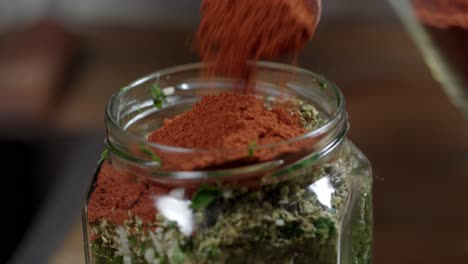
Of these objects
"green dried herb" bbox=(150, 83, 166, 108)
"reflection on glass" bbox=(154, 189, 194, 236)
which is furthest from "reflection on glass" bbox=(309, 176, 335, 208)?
"green dried herb" bbox=(150, 83, 166, 108)

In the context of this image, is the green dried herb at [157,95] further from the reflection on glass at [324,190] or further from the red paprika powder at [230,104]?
the reflection on glass at [324,190]

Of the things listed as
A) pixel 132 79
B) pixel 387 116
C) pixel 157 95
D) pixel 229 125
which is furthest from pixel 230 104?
pixel 132 79

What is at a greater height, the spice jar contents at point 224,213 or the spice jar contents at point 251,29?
the spice jar contents at point 251,29

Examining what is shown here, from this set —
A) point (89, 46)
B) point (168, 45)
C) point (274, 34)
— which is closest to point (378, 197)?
point (274, 34)

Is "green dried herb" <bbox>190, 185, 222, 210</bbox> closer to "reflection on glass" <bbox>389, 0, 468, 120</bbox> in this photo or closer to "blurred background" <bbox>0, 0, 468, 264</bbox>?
"reflection on glass" <bbox>389, 0, 468, 120</bbox>

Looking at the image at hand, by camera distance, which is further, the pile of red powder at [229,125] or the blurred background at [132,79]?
the blurred background at [132,79]

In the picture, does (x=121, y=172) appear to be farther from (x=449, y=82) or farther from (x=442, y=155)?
(x=442, y=155)

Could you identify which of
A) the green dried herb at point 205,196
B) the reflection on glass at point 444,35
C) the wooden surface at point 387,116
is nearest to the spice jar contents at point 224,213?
the green dried herb at point 205,196
